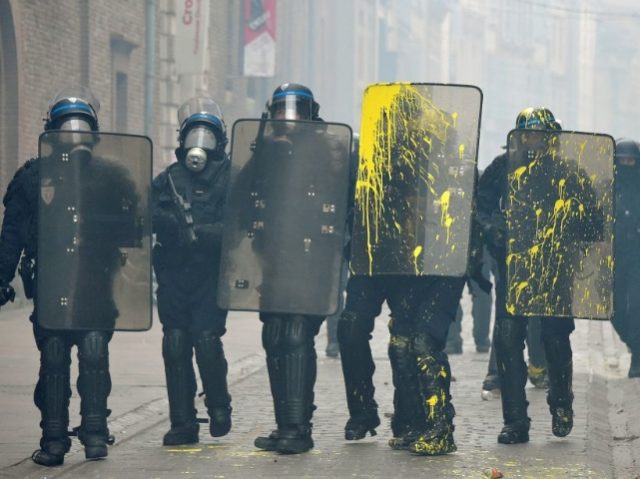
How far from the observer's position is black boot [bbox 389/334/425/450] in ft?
27.6

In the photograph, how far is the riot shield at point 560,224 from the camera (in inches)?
336

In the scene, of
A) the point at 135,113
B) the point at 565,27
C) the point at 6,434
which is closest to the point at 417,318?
the point at 6,434

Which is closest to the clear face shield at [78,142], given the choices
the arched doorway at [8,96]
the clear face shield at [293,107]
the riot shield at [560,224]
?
the clear face shield at [293,107]

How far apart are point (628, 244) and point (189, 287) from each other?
4919 millimetres

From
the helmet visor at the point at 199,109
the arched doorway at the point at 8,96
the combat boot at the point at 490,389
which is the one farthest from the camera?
the arched doorway at the point at 8,96

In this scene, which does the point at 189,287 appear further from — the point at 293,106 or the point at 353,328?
the point at 293,106

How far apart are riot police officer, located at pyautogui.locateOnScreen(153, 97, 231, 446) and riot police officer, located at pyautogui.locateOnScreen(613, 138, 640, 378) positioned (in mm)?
4435

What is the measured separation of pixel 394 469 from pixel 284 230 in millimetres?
1299

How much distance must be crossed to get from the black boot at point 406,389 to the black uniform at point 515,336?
54cm

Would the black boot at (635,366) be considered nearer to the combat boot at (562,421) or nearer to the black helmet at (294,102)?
the combat boot at (562,421)

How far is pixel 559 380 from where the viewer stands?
8867mm

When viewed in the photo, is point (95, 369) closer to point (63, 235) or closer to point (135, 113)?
point (63, 235)

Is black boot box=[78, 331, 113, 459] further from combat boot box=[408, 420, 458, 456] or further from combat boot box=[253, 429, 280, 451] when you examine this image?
combat boot box=[408, 420, 458, 456]

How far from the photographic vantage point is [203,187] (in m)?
8.55
